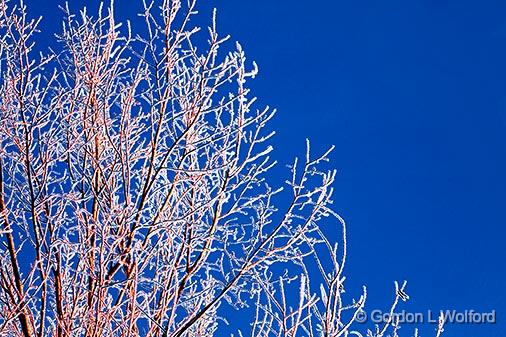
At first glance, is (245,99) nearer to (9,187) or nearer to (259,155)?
(259,155)

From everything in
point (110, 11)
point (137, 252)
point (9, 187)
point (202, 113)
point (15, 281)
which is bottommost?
point (15, 281)

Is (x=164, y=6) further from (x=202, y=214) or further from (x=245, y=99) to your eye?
(x=202, y=214)

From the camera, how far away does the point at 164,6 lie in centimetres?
361

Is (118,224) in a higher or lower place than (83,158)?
lower

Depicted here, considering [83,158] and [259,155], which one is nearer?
[259,155]

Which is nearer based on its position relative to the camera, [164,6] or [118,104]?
[164,6]

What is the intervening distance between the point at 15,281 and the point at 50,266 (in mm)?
215

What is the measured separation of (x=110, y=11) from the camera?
3852mm

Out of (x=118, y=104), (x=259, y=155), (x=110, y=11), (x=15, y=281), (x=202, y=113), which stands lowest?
(x=15, y=281)

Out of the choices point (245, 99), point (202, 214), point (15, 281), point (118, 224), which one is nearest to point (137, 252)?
point (118, 224)

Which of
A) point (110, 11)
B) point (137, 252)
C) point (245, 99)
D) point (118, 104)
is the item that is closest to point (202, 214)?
point (137, 252)

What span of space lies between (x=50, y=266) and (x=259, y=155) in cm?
127

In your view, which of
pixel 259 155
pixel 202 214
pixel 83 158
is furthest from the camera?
pixel 83 158

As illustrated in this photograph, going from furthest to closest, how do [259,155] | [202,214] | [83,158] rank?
[83,158] < [202,214] < [259,155]
